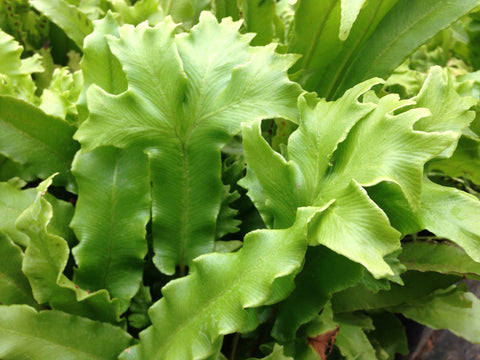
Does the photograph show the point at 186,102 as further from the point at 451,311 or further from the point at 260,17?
the point at 451,311

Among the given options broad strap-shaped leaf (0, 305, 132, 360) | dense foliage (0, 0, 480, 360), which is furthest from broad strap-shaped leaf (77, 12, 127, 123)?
broad strap-shaped leaf (0, 305, 132, 360)

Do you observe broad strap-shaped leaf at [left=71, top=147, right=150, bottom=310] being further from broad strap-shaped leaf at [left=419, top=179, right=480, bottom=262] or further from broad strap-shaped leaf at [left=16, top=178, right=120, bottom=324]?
broad strap-shaped leaf at [left=419, top=179, right=480, bottom=262]

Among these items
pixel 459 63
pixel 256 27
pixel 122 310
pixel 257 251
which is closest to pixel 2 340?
pixel 122 310

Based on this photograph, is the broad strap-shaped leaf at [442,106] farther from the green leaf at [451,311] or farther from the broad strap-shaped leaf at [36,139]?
the broad strap-shaped leaf at [36,139]

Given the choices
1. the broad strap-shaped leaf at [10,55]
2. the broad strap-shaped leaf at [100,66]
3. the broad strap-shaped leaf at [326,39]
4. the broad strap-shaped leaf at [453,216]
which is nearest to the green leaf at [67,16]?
the broad strap-shaped leaf at [10,55]

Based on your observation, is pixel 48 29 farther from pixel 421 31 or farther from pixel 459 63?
pixel 459 63

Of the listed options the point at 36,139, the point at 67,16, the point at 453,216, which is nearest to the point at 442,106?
the point at 453,216
